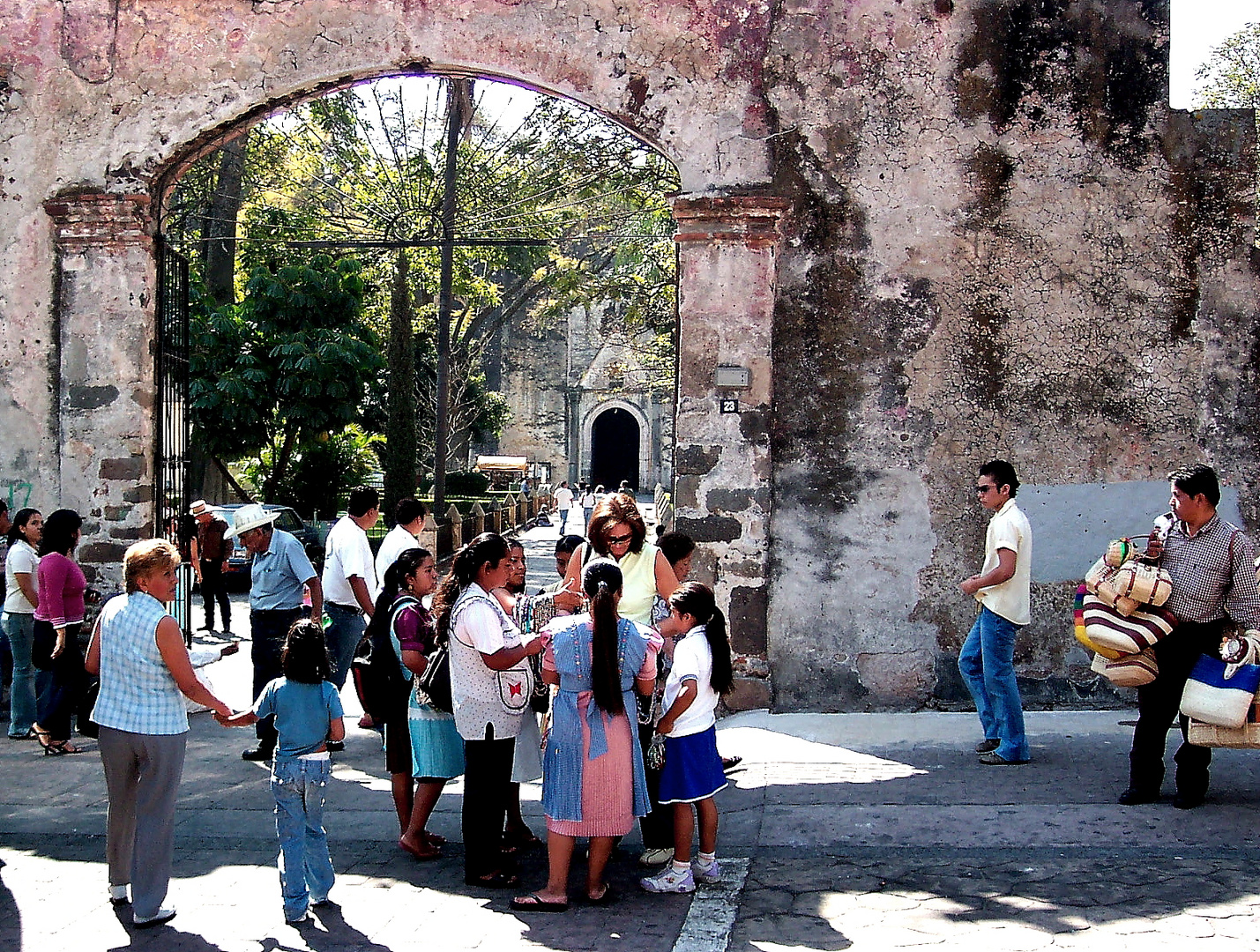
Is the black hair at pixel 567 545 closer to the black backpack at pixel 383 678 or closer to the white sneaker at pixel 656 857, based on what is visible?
the black backpack at pixel 383 678

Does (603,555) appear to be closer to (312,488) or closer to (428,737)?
(428,737)

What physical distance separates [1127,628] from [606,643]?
9.04 ft

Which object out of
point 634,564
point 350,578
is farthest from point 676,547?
point 350,578

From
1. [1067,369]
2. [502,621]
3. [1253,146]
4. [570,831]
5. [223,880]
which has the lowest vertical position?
[223,880]

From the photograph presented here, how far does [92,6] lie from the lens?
29.6 feet

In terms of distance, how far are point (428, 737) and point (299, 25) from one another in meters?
5.48

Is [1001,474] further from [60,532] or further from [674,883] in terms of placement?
[60,532]

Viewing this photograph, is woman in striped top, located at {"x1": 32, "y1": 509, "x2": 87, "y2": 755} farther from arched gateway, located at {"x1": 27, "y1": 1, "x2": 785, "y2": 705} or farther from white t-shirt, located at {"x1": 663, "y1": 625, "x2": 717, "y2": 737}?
white t-shirt, located at {"x1": 663, "y1": 625, "x2": 717, "y2": 737}

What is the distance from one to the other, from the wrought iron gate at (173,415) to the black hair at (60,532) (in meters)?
1.45

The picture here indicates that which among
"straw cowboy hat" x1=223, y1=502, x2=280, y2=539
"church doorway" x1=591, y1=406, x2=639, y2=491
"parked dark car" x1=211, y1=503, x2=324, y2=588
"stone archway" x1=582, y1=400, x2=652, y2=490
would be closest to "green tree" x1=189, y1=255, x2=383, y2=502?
"parked dark car" x1=211, y1=503, x2=324, y2=588

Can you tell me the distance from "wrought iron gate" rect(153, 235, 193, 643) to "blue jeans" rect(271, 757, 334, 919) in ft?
15.5

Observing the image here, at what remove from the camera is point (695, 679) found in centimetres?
521

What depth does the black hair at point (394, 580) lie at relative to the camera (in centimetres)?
598

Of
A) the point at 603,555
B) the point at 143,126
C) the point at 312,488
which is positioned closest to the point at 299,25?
the point at 143,126
